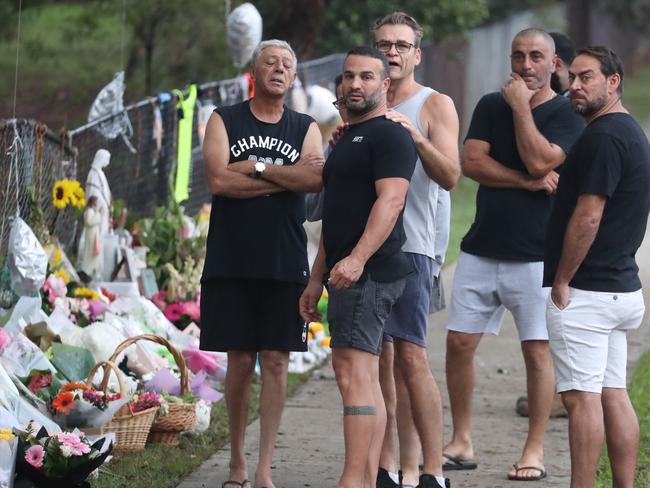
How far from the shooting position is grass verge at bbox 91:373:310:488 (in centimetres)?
589

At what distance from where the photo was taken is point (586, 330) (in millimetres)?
5180

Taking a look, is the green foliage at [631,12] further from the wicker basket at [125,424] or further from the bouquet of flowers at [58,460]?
the bouquet of flowers at [58,460]

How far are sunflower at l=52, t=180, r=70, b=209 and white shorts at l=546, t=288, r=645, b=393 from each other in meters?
3.64

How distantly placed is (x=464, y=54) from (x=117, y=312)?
15715mm

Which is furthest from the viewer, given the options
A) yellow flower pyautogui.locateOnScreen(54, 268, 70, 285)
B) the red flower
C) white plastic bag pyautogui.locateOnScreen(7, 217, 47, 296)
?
yellow flower pyautogui.locateOnScreen(54, 268, 70, 285)

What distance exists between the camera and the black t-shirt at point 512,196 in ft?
20.5

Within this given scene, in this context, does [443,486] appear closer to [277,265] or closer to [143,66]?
[277,265]

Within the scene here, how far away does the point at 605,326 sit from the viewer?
5.20 meters

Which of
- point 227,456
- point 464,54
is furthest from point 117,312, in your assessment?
point 464,54

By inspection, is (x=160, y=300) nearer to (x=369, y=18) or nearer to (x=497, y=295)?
(x=497, y=295)

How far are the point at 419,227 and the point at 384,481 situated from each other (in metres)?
1.12

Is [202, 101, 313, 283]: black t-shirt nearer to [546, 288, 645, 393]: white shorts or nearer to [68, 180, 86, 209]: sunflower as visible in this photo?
[546, 288, 645, 393]: white shorts

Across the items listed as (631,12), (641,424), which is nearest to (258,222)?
(641,424)

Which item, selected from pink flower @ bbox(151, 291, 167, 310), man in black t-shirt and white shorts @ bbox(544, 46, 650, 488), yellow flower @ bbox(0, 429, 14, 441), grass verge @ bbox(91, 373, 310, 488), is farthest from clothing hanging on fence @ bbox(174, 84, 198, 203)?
man in black t-shirt and white shorts @ bbox(544, 46, 650, 488)
